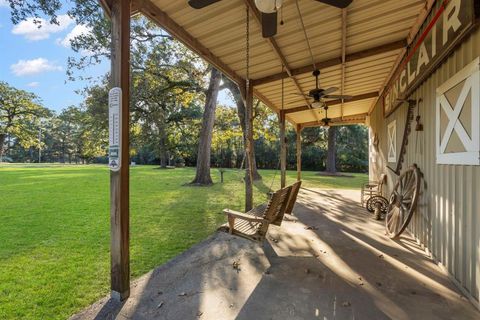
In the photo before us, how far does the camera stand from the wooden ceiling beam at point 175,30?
2994 mm

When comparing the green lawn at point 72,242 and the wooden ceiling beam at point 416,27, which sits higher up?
the wooden ceiling beam at point 416,27

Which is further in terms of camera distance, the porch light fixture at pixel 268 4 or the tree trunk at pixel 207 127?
the tree trunk at pixel 207 127

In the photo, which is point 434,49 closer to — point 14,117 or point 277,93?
point 277,93

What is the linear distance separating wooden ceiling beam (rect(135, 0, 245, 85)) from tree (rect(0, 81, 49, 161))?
40194mm

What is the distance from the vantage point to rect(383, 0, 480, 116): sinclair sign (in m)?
2.38

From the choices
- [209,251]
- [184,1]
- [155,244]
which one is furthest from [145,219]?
[184,1]

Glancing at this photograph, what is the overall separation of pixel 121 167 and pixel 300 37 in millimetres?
3561

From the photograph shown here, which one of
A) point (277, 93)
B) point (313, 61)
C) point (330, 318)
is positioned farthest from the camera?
point (277, 93)

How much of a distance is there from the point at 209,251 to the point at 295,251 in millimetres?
1208

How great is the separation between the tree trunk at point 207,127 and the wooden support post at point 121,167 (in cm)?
904

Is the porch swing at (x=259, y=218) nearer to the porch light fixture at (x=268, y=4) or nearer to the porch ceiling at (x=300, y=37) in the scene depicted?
the porch ceiling at (x=300, y=37)

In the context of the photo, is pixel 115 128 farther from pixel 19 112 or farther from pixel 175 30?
pixel 19 112

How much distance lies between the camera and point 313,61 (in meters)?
5.40

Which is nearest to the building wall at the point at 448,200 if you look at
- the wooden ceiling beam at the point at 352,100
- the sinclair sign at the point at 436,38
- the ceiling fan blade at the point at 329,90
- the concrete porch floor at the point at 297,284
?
the sinclair sign at the point at 436,38
